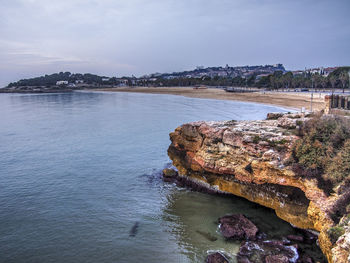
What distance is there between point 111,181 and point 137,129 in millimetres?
22434

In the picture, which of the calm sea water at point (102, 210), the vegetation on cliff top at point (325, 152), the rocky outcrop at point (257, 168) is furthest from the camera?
the rocky outcrop at point (257, 168)

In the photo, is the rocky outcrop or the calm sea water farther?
the rocky outcrop

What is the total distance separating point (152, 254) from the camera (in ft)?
43.8

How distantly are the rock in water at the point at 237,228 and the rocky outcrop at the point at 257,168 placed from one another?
2.21 m

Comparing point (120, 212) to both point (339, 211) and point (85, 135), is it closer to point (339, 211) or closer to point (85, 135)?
point (339, 211)

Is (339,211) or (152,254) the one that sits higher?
(339,211)

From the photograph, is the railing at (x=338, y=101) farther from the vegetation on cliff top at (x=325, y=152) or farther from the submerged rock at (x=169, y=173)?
the submerged rock at (x=169, y=173)

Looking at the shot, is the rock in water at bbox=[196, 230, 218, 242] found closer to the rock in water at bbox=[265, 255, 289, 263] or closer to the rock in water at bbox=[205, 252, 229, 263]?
the rock in water at bbox=[205, 252, 229, 263]

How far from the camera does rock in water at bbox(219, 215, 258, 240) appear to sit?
14266 millimetres

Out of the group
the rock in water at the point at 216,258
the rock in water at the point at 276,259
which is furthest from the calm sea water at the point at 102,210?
the rock in water at the point at 276,259

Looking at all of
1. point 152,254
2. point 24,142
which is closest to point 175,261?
point 152,254

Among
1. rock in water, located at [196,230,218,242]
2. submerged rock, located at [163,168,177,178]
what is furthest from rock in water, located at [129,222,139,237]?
submerged rock, located at [163,168,177,178]

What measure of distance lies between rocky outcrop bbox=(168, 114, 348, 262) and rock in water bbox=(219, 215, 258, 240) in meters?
2.21

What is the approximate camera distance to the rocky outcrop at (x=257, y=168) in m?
13.9
